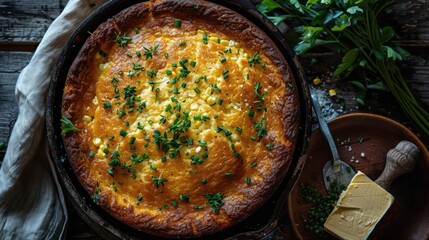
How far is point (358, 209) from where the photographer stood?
3.78 metres

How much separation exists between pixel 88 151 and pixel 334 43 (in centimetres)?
184

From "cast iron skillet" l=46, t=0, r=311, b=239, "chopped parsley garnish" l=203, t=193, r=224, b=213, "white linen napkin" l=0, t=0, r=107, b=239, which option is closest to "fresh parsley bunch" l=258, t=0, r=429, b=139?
"cast iron skillet" l=46, t=0, r=311, b=239

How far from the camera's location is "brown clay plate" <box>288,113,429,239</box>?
12.8 feet

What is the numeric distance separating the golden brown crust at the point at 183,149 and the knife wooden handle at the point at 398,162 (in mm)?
901

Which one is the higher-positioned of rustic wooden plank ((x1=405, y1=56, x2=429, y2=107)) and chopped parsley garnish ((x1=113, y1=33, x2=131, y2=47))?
chopped parsley garnish ((x1=113, y1=33, x2=131, y2=47))

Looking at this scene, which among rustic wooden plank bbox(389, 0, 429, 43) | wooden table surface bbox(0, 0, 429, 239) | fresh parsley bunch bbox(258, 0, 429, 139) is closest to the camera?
fresh parsley bunch bbox(258, 0, 429, 139)

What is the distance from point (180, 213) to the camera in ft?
10.6

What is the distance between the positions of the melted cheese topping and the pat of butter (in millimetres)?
770

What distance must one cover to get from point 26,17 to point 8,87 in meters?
0.51

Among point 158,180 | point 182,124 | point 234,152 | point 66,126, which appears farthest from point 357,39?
point 66,126

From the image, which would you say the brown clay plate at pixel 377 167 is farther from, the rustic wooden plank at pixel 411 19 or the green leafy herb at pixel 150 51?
the green leafy herb at pixel 150 51

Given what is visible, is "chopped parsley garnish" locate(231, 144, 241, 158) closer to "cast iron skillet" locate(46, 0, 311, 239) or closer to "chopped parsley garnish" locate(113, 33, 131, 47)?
"cast iron skillet" locate(46, 0, 311, 239)

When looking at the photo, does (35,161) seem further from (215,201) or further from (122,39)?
(215,201)

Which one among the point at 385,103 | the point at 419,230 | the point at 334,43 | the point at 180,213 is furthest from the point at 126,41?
the point at 419,230
